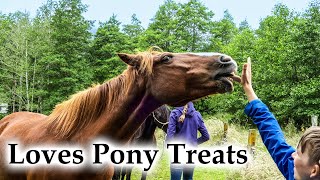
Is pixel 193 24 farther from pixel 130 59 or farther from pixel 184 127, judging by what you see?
pixel 130 59

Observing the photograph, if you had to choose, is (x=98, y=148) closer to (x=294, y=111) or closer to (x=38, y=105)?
(x=294, y=111)

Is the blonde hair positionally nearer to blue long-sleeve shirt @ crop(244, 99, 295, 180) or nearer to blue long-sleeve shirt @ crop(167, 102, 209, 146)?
blue long-sleeve shirt @ crop(244, 99, 295, 180)

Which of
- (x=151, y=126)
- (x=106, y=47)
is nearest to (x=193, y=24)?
(x=106, y=47)

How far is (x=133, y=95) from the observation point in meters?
3.06

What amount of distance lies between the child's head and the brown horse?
3.59ft

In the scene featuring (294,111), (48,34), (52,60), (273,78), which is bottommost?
(294,111)

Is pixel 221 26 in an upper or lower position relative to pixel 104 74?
upper

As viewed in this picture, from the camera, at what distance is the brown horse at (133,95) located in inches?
114

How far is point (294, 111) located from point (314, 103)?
2242 mm

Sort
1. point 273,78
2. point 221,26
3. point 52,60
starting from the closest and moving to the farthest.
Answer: point 273,78 → point 52,60 → point 221,26

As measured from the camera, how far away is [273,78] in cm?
3139

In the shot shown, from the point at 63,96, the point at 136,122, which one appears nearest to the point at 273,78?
the point at 63,96

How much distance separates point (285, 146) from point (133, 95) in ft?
4.33

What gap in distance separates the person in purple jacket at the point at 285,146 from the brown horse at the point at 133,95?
17.9 inches
